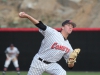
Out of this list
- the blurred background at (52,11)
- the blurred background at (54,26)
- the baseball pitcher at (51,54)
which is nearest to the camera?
the baseball pitcher at (51,54)

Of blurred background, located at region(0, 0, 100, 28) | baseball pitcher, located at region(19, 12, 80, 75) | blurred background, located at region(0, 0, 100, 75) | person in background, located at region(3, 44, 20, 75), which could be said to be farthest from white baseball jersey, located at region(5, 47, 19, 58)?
baseball pitcher, located at region(19, 12, 80, 75)

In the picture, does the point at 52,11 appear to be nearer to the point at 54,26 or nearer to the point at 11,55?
the point at 54,26

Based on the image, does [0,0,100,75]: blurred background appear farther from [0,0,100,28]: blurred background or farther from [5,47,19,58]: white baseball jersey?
[5,47,19,58]: white baseball jersey

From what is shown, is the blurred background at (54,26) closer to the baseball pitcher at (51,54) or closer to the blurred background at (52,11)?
the blurred background at (52,11)

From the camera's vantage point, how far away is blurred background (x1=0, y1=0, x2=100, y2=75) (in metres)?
17.7

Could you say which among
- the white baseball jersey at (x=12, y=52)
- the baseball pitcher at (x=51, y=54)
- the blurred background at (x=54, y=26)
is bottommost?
the baseball pitcher at (x=51, y=54)

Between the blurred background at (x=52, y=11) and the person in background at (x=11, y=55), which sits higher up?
the blurred background at (x=52, y=11)

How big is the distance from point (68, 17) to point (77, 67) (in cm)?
533

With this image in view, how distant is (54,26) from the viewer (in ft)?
70.7

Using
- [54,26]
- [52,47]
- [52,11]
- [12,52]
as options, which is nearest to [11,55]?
[12,52]

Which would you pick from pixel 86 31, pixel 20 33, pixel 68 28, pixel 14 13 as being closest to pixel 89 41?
pixel 86 31

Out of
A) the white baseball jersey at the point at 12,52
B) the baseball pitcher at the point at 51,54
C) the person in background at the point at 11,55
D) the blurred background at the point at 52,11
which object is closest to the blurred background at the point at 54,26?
the blurred background at the point at 52,11

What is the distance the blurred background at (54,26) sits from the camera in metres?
17.7

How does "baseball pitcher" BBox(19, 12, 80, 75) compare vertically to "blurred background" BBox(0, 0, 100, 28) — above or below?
below
